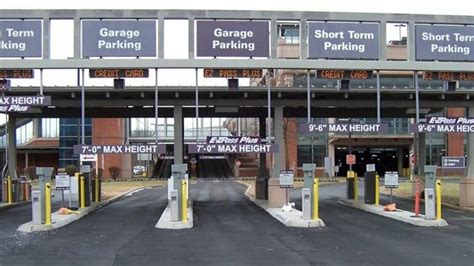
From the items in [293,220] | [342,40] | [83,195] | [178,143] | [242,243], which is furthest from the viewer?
[83,195]

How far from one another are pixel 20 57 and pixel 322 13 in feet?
34.0

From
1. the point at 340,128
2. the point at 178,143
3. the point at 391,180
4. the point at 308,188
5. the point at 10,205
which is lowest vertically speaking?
the point at 10,205

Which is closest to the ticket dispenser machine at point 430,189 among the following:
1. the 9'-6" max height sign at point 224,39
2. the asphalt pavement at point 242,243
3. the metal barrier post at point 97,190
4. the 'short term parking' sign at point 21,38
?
the asphalt pavement at point 242,243

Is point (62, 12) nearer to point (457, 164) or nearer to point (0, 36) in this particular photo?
point (0, 36)

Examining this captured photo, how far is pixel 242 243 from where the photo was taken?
44.1 feet

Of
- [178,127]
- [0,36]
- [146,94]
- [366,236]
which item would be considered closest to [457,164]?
[366,236]

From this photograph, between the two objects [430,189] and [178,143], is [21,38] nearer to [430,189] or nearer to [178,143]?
[178,143]

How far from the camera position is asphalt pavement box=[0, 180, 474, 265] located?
36.6ft

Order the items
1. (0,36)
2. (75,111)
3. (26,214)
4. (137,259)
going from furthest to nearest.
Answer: (75,111) < (26,214) < (0,36) < (137,259)

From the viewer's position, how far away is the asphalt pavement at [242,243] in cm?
1115

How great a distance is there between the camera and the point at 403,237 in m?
14.6

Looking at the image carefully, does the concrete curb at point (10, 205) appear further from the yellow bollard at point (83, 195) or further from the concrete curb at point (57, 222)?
the concrete curb at point (57, 222)

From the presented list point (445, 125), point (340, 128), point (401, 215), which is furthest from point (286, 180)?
point (445, 125)

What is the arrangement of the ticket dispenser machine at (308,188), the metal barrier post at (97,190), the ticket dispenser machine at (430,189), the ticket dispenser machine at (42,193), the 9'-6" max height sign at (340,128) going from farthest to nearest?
1. the metal barrier post at (97,190)
2. the 9'-6" max height sign at (340,128)
3. the ticket dispenser machine at (430,189)
4. the ticket dispenser machine at (308,188)
5. the ticket dispenser machine at (42,193)
